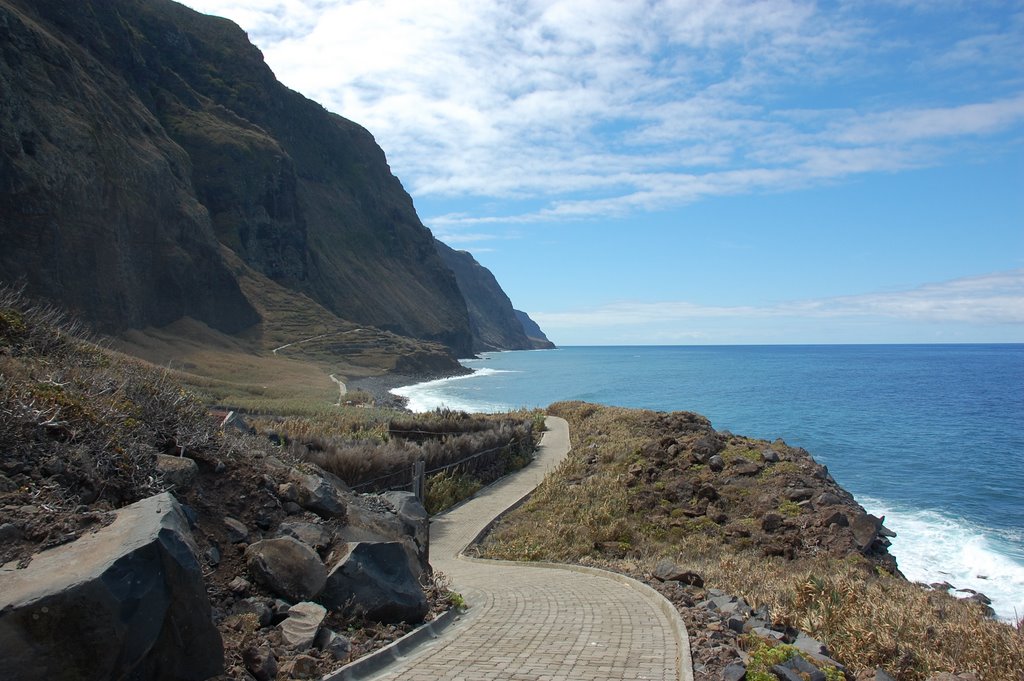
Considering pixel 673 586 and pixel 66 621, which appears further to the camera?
pixel 673 586

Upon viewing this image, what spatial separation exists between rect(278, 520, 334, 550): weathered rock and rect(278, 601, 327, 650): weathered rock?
2.78 feet

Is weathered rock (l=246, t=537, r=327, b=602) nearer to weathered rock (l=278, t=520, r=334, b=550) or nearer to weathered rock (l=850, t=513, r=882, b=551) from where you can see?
weathered rock (l=278, t=520, r=334, b=550)

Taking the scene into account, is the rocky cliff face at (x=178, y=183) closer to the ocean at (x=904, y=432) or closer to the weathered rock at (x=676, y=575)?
the ocean at (x=904, y=432)

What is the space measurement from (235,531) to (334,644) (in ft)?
4.93

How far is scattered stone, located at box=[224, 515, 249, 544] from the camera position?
6387mm

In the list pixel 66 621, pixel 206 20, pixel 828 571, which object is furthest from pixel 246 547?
pixel 206 20

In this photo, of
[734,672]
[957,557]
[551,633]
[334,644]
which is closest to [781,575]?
[551,633]

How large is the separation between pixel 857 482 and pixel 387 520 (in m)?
23.8

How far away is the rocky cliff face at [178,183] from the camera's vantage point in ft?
150

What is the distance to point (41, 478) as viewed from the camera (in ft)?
17.8

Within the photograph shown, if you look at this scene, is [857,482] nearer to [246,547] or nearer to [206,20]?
[246,547]

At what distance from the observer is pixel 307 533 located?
686 centimetres

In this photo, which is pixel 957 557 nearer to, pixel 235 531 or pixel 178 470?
pixel 235 531

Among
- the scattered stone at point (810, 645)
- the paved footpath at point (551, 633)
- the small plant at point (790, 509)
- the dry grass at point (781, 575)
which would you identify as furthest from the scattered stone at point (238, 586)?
the small plant at point (790, 509)
